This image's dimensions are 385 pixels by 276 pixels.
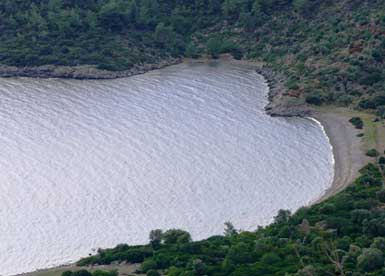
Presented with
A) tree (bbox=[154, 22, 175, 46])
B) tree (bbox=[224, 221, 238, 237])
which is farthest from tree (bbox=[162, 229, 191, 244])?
tree (bbox=[154, 22, 175, 46])

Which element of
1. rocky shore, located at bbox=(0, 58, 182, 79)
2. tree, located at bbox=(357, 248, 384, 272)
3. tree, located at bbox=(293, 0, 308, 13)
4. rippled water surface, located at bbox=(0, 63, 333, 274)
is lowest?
tree, located at bbox=(357, 248, 384, 272)

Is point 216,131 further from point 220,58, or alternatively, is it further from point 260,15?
point 260,15

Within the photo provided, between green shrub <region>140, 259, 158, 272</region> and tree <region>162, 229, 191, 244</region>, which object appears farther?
tree <region>162, 229, 191, 244</region>

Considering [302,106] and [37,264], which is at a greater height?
[302,106]

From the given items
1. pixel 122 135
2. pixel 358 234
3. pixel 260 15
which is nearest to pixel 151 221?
pixel 358 234

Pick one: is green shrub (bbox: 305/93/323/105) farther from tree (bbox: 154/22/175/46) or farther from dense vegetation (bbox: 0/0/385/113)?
tree (bbox: 154/22/175/46)

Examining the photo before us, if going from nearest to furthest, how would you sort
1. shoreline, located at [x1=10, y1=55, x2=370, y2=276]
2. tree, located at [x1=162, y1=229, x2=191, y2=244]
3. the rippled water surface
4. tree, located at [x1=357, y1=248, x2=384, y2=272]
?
tree, located at [x1=357, y1=248, x2=384, y2=272] → tree, located at [x1=162, y1=229, x2=191, y2=244] → the rippled water surface → shoreline, located at [x1=10, y1=55, x2=370, y2=276]

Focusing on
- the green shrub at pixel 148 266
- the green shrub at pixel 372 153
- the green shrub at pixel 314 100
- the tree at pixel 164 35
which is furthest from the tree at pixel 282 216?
the tree at pixel 164 35
